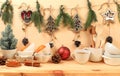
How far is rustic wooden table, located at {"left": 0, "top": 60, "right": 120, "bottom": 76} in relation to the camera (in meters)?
1.24

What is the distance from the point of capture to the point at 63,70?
50.1 inches

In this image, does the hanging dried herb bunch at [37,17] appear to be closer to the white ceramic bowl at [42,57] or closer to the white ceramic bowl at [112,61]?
the white ceramic bowl at [42,57]

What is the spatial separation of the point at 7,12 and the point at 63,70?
53 centimetres

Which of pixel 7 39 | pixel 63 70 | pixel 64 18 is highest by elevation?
pixel 64 18

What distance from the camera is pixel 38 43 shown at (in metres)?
1.56

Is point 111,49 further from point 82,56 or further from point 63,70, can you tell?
point 63,70

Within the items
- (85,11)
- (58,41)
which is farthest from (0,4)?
(85,11)

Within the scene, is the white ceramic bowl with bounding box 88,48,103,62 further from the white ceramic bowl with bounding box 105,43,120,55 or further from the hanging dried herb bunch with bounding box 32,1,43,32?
the hanging dried herb bunch with bounding box 32,1,43,32

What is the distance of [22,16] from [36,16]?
87mm

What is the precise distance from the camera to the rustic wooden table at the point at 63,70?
124 centimetres

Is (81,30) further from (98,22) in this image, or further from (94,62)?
(94,62)

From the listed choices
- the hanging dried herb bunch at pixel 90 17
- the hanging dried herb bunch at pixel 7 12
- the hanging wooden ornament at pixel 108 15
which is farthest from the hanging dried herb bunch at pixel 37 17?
the hanging wooden ornament at pixel 108 15

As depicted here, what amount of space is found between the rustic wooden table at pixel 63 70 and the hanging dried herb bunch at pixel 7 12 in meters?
0.34

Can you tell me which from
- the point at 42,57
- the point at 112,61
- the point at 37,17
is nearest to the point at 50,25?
A: the point at 37,17
